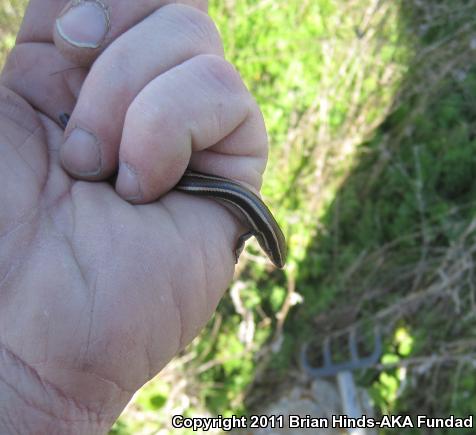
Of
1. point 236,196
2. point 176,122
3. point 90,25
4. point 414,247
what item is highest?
point 90,25

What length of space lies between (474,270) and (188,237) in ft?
8.54

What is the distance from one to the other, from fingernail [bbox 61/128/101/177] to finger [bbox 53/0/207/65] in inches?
10.6

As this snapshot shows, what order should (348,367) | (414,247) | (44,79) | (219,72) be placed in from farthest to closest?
(414,247) < (348,367) < (44,79) < (219,72)

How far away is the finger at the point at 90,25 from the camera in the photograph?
146 centimetres

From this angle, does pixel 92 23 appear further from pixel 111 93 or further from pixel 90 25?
pixel 111 93

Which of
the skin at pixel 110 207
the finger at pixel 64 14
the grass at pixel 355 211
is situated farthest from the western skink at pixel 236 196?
the grass at pixel 355 211

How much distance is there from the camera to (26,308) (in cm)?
116

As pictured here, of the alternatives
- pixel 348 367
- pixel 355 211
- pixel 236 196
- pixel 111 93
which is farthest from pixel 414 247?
pixel 111 93

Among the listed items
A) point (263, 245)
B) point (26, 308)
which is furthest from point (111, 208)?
point (263, 245)

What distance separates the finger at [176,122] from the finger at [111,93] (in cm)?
6

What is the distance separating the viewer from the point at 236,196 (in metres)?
1.72

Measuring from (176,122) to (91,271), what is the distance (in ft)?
1.61

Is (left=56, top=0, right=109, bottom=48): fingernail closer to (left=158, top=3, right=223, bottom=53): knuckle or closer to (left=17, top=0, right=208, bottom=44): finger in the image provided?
(left=17, top=0, right=208, bottom=44): finger

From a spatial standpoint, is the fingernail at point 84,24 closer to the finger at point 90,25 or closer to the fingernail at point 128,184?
the finger at point 90,25
